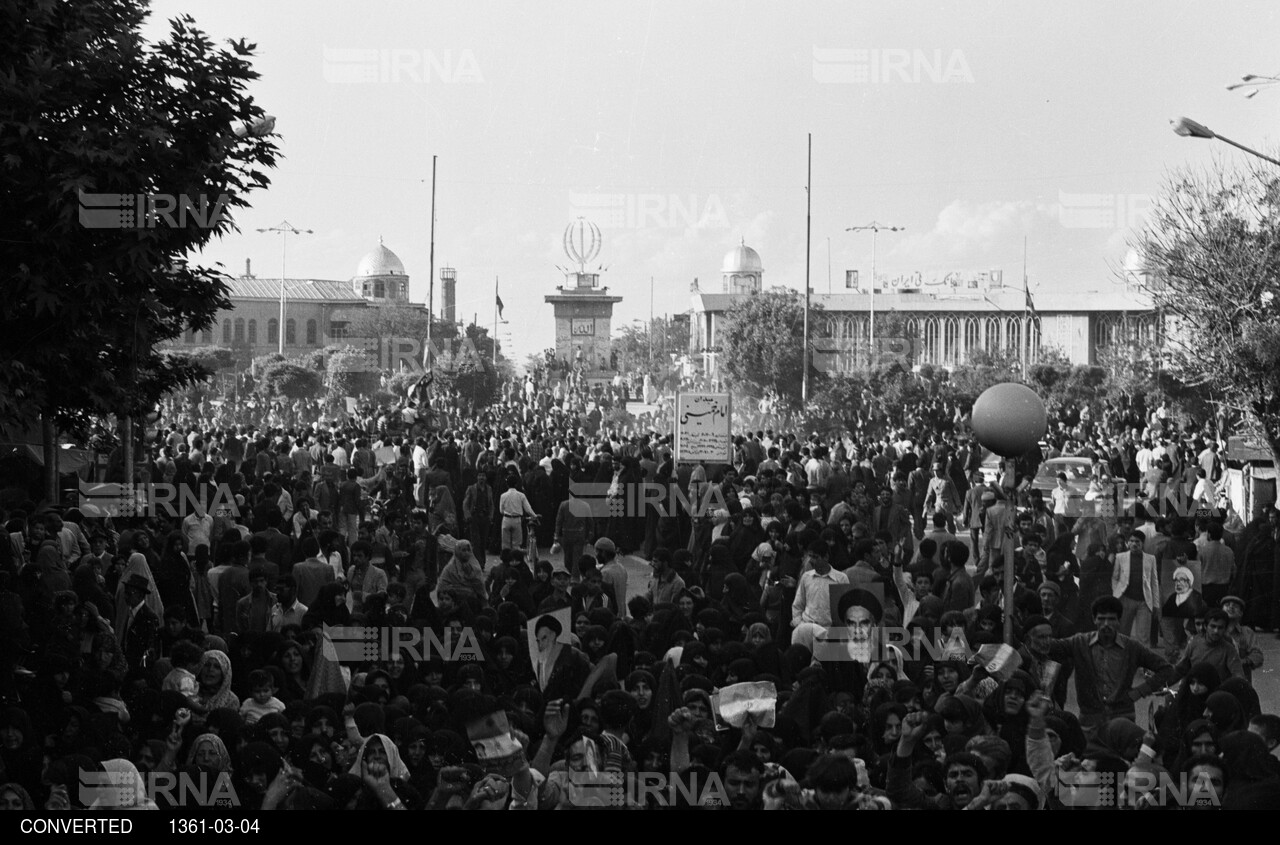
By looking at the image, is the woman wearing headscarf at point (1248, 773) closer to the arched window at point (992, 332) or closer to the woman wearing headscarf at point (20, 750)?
the woman wearing headscarf at point (20, 750)

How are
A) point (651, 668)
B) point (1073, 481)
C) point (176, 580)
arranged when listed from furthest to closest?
1. point (1073, 481)
2. point (176, 580)
3. point (651, 668)

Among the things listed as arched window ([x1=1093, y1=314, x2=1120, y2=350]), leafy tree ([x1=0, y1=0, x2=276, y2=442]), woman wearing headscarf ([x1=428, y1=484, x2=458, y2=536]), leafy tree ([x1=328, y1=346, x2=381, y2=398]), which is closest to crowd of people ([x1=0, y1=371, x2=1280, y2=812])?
leafy tree ([x1=0, y1=0, x2=276, y2=442])

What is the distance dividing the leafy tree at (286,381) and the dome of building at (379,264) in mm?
44146

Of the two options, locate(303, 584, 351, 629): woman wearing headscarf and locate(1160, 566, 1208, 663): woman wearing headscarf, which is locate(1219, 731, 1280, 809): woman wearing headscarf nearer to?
locate(1160, 566, 1208, 663): woman wearing headscarf

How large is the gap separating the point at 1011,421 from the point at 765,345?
43621 mm

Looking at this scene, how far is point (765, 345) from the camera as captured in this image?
172 feet

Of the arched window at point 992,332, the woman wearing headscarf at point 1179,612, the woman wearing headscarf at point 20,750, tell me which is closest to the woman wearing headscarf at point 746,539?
the woman wearing headscarf at point 1179,612

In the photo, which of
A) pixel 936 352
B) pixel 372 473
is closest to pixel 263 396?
pixel 936 352

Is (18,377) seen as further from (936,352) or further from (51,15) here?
(936,352)

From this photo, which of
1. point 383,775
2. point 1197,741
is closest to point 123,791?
point 383,775

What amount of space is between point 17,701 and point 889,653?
496cm

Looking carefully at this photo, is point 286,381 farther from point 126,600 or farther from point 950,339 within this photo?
point 126,600

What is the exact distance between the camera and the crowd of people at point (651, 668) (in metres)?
7.57

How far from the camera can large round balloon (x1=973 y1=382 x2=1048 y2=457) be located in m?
8.80
